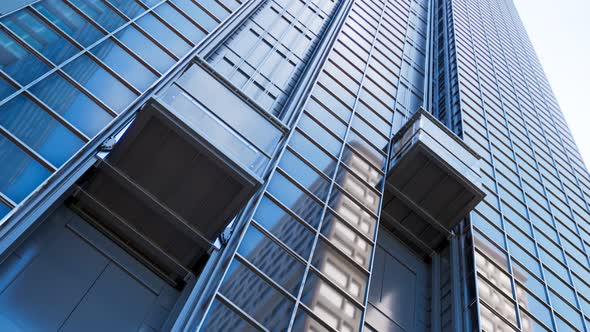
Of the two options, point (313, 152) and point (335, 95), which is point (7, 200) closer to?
point (313, 152)

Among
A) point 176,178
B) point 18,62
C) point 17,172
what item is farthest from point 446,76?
point 17,172

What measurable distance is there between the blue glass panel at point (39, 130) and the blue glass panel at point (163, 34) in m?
5.41

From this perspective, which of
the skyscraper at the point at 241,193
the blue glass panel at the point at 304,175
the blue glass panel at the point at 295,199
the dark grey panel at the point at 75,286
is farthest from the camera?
the blue glass panel at the point at 304,175

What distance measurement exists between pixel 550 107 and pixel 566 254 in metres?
24.8

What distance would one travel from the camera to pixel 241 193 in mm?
12453

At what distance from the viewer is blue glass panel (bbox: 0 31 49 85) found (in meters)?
11.8

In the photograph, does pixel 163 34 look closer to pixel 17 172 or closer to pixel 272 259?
pixel 272 259

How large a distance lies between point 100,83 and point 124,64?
51.4 inches

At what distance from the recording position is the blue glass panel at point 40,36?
41.7 ft

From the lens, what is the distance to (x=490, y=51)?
45.5 metres

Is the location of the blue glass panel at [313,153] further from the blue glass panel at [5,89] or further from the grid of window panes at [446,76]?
the grid of window panes at [446,76]

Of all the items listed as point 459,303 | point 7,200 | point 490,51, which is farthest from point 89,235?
point 490,51

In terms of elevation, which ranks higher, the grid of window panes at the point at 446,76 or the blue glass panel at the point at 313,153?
the grid of window panes at the point at 446,76

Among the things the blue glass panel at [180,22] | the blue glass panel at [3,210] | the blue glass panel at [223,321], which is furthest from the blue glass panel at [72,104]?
the blue glass panel at [180,22]
